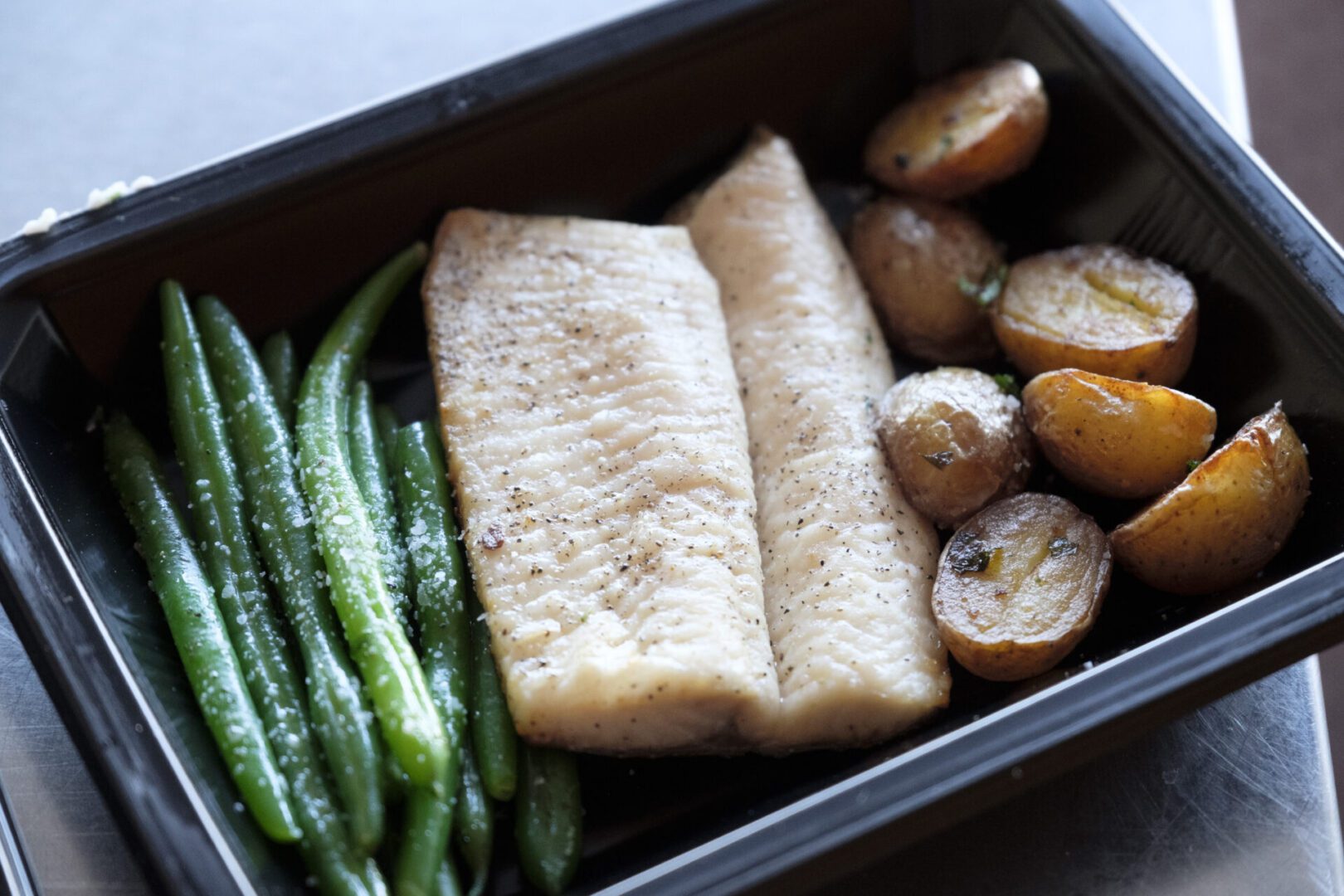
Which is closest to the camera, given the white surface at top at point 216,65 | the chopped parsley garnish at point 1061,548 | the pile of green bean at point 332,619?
the pile of green bean at point 332,619

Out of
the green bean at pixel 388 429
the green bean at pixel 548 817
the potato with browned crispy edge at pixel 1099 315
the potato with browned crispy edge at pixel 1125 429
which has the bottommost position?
the green bean at pixel 548 817

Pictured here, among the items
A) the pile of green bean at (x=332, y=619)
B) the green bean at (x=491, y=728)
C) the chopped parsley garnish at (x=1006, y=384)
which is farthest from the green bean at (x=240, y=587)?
the chopped parsley garnish at (x=1006, y=384)

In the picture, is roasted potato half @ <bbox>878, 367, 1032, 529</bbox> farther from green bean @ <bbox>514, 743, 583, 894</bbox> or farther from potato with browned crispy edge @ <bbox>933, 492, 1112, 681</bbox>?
green bean @ <bbox>514, 743, 583, 894</bbox>

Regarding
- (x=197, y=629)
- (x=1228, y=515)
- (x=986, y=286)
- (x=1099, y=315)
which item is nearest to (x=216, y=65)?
(x=197, y=629)

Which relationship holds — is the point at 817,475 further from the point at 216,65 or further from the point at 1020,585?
the point at 216,65

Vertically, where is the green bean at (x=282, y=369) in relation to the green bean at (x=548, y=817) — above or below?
above

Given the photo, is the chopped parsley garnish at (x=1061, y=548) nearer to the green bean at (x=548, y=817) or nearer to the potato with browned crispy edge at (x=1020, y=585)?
the potato with browned crispy edge at (x=1020, y=585)

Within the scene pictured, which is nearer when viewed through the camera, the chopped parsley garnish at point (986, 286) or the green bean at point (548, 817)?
the green bean at point (548, 817)

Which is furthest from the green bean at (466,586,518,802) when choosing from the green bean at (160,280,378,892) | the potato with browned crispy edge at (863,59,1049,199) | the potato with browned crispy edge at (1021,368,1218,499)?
the potato with browned crispy edge at (863,59,1049,199)
